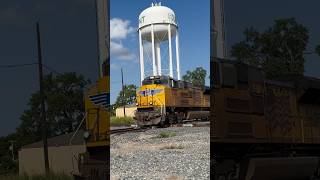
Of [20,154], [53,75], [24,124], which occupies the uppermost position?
[53,75]

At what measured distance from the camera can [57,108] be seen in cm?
Result: 380

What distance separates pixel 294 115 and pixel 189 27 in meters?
2.88

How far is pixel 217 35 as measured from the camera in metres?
2.78

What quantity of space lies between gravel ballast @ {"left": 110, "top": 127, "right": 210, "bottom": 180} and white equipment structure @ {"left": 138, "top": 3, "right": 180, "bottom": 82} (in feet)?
1.20

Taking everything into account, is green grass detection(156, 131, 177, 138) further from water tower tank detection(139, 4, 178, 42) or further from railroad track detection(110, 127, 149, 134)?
water tower tank detection(139, 4, 178, 42)

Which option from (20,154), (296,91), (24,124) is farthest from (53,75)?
(296,91)

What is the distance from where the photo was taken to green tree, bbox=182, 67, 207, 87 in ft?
8.80

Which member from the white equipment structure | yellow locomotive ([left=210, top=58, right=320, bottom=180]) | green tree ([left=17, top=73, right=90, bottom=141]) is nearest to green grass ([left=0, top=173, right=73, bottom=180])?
green tree ([left=17, top=73, right=90, bottom=141])

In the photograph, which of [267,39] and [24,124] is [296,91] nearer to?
[267,39]

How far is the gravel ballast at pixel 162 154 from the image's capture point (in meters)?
2.64

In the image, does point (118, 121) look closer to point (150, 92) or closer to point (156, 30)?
point (150, 92)

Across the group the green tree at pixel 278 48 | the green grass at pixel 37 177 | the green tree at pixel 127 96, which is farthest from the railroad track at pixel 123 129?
the green grass at pixel 37 177

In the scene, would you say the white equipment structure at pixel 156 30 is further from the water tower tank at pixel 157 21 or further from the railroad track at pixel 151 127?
the railroad track at pixel 151 127

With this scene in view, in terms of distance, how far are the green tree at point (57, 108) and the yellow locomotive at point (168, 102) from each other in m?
0.52
